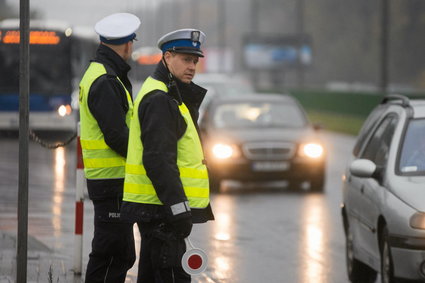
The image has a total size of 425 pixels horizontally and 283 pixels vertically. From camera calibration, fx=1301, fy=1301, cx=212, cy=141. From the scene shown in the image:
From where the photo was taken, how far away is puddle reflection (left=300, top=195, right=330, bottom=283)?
10844mm

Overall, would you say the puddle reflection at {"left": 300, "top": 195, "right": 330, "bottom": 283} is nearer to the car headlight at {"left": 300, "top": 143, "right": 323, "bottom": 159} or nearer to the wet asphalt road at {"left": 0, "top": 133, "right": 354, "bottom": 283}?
the wet asphalt road at {"left": 0, "top": 133, "right": 354, "bottom": 283}

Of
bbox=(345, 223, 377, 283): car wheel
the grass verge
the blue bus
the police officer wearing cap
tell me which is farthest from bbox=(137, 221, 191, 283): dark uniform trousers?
the grass verge

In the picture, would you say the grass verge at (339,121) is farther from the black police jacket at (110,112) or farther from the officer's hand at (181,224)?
the officer's hand at (181,224)

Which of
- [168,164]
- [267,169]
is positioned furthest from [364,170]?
[267,169]

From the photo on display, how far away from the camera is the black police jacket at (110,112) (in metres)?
7.41

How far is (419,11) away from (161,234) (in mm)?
87118

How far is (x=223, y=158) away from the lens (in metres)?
19.5

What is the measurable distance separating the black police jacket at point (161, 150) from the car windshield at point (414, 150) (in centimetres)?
311

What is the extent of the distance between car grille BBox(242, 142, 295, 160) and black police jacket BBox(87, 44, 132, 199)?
11.9 metres

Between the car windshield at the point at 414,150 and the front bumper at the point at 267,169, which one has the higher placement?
the car windshield at the point at 414,150

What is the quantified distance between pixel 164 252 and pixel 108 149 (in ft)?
4.09

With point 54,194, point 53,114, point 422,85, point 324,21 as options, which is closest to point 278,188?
point 54,194

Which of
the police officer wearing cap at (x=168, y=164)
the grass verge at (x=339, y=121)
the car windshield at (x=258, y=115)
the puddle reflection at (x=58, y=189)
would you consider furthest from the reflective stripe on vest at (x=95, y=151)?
the grass verge at (x=339, y=121)

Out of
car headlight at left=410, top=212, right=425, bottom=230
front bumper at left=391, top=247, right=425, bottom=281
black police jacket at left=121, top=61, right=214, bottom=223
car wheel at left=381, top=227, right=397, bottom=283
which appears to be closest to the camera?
black police jacket at left=121, top=61, right=214, bottom=223
